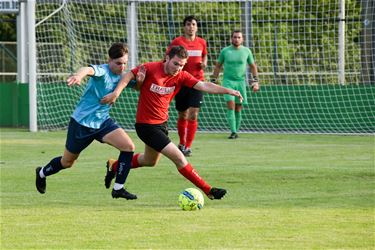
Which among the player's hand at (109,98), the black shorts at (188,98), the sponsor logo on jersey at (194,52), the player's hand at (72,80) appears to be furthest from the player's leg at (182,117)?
the player's hand at (72,80)

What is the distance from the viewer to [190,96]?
50.3 ft

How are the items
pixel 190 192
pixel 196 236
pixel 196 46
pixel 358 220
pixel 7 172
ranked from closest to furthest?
pixel 196 236 < pixel 358 220 < pixel 190 192 < pixel 7 172 < pixel 196 46

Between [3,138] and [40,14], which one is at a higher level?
[40,14]

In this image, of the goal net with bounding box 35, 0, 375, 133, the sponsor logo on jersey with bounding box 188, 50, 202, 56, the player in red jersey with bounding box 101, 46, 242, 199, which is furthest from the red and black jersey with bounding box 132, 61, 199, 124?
the goal net with bounding box 35, 0, 375, 133

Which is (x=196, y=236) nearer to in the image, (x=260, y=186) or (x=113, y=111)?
(x=260, y=186)

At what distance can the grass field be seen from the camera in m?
7.98

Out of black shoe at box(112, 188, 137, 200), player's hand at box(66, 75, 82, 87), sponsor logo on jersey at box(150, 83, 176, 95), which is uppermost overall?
player's hand at box(66, 75, 82, 87)

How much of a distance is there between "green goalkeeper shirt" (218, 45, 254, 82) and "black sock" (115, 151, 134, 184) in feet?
29.1

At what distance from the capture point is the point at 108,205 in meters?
10.1

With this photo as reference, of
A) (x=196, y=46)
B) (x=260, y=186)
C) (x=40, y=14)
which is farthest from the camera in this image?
(x=40, y=14)

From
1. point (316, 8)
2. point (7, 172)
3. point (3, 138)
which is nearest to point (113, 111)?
point (3, 138)

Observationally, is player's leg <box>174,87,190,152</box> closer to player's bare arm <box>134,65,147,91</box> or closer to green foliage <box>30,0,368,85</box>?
player's bare arm <box>134,65,147,91</box>

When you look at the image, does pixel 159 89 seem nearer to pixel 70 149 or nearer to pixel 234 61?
pixel 70 149

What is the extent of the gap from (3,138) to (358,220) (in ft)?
39.7
